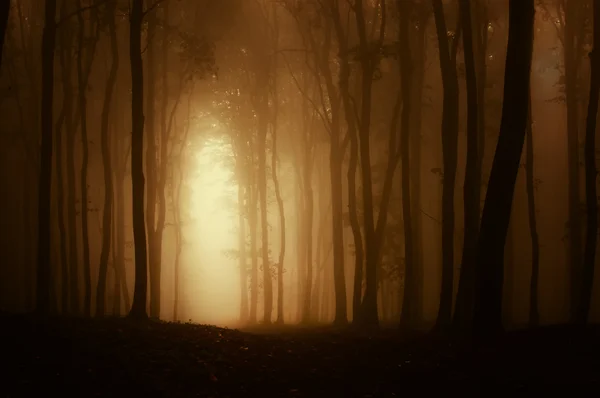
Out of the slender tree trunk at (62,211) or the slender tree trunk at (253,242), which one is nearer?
the slender tree trunk at (62,211)

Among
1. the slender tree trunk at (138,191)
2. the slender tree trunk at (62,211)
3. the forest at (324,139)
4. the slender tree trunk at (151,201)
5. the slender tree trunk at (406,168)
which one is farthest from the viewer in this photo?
the slender tree trunk at (151,201)

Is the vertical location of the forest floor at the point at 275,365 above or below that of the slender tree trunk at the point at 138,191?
below

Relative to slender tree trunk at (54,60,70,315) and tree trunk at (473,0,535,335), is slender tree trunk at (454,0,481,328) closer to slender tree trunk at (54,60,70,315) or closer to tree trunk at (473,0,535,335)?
tree trunk at (473,0,535,335)

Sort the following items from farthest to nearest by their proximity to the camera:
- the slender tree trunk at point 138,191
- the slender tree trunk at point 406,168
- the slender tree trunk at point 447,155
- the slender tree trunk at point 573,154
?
1. the slender tree trunk at point 573,154
2. the slender tree trunk at point 406,168
3. the slender tree trunk at point 447,155
4. the slender tree trunk at point 138,191

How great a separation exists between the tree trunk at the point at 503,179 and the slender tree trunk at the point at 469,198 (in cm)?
372

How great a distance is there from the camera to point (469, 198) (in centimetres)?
1402

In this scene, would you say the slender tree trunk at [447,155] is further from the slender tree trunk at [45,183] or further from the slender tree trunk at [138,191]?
the slender tree trunk at [45,183]

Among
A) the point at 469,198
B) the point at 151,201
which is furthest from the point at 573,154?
the point at 151,201

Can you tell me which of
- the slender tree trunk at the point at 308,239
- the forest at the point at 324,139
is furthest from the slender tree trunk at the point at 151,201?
the slender tree trunk at the point at 308,239

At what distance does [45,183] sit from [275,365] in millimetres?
8056

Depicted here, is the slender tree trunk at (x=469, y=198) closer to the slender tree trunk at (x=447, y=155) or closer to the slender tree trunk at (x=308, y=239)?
the slender tree trunk at (x=447, y=155)

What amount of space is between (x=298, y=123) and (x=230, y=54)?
23.1 ft

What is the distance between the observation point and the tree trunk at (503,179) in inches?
387

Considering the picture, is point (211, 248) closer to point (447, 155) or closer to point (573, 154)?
point (573, 154)
